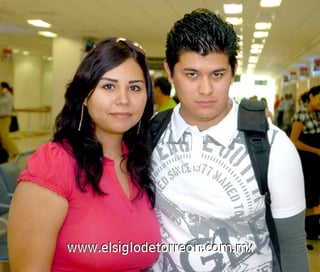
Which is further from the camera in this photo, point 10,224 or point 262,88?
point 262,88

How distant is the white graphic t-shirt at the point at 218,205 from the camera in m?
1.38

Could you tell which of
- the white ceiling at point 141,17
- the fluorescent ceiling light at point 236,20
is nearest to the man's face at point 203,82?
the white ceiling at point 141,17

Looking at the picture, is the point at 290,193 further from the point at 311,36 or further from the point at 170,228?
the point at 311,36

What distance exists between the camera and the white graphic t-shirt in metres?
1.38

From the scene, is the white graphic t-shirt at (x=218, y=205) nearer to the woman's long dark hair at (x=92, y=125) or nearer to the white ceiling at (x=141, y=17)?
the woman's long dark hair at (x=92, y=125)

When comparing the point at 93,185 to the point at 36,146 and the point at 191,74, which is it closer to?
the point at 191,74

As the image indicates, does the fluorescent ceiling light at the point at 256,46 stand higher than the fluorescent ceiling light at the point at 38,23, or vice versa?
the fluorescent ceiling light at the point at 38,23

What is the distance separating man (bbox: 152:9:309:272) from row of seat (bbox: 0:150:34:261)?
77.8 inches

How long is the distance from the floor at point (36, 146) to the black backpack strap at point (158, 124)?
249cm

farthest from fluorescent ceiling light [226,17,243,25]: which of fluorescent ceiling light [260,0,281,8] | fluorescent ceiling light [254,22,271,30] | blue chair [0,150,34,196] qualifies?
blue chair [0,150,34,196]

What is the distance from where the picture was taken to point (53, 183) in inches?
51.8

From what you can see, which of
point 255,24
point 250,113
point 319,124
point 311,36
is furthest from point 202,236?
point 311,36

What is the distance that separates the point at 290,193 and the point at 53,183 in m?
0.73

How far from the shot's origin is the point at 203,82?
1.36 meters
